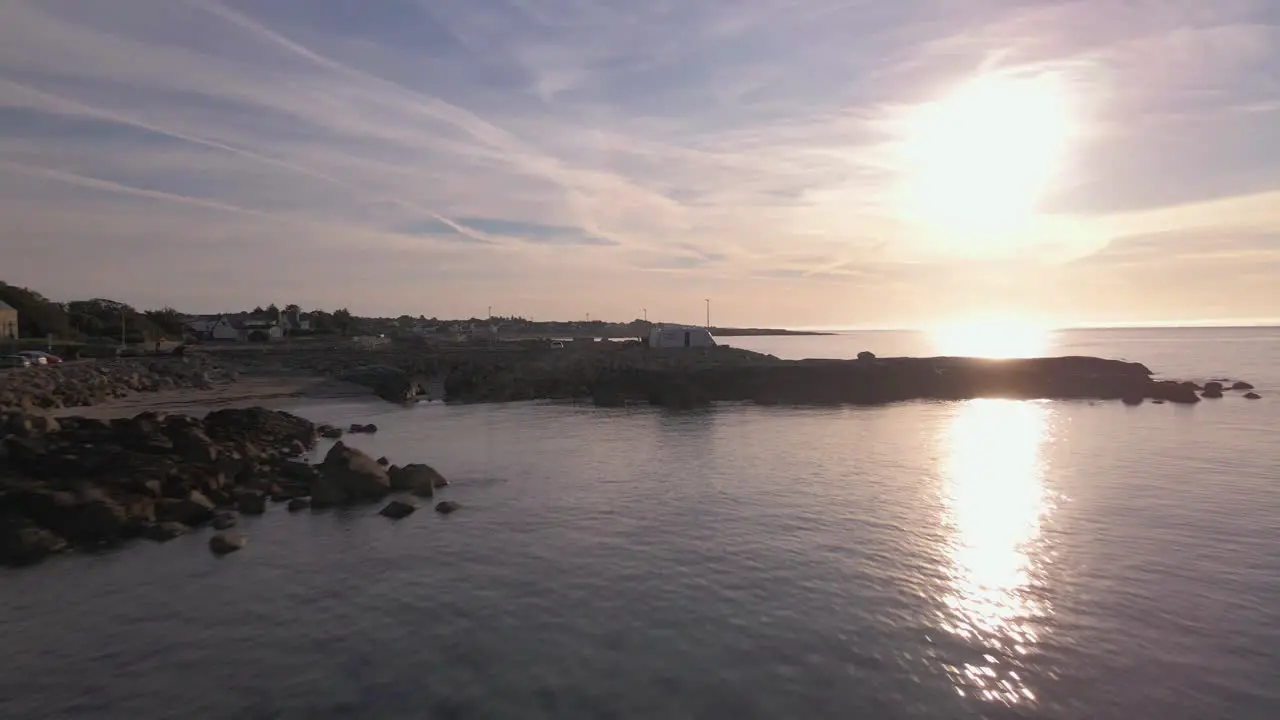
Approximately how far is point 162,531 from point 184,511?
1326mm

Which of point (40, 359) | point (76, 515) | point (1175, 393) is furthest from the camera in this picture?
point (40, 359)

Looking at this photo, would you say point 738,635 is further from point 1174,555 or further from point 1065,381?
point 1065,381

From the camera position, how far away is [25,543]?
16.2 m

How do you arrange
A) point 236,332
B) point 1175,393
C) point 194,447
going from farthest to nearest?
point 236,332
point 1175,393
point 194,447

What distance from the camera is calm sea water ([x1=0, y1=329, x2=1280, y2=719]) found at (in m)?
10.4

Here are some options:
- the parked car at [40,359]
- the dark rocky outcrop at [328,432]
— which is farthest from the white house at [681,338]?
the parked car at [40,359]

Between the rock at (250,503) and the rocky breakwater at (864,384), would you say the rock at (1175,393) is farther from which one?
the rock at (250,503)

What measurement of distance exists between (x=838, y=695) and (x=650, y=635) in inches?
126

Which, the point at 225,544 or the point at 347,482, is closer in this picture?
the point at 225,544

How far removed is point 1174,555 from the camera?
16.5 metres

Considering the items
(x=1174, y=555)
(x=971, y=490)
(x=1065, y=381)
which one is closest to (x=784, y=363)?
(x=1065, y=381)

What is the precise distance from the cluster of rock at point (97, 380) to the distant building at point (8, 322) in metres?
22.0

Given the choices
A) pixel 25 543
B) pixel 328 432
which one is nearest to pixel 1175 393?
pixel 328 432

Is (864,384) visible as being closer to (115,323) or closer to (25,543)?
(25,543)
